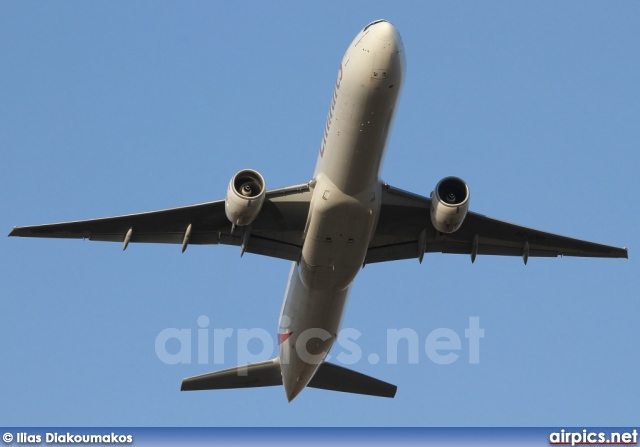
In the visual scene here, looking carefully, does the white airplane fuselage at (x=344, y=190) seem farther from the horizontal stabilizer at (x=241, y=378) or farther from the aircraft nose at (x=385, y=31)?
the horizontal stabilizer at (x=241, y=378)

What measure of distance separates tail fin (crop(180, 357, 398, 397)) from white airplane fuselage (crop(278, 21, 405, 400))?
409cm

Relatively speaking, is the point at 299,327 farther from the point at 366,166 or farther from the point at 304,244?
the point at 366,166

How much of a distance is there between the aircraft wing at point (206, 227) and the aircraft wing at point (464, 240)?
9.13ft

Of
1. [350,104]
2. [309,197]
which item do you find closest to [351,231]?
[309,197]

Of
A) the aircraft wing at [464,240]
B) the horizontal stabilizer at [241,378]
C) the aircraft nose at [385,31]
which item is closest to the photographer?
the aircraft nose at [385,31]

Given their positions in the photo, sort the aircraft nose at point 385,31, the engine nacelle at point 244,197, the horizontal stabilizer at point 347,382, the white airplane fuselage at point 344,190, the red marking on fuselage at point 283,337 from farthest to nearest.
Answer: the horizontal stabilizer at point 347,382, the red marking on fuselage at point 283,337, the engine nacelle at point 244,197, the white airplane fuselage at point 344,190, the aircraft nose at point 385,31

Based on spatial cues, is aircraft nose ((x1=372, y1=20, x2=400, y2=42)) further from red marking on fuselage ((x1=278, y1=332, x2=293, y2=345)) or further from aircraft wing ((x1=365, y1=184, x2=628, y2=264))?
red marking on fuselage ((x1=278, y1=332, x2=293, y2=345))

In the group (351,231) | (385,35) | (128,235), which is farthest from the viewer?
(128,235)

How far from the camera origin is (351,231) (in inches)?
1291

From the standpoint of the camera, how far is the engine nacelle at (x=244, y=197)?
32.3 metres

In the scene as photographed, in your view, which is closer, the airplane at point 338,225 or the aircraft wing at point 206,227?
the airplane at point 338,225

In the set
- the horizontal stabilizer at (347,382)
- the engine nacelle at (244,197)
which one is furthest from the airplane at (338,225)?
the horizontal stabilizer at (347,382)

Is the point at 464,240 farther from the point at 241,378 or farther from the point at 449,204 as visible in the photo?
the point at 241,378

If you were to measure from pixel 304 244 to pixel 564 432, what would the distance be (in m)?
9.40
